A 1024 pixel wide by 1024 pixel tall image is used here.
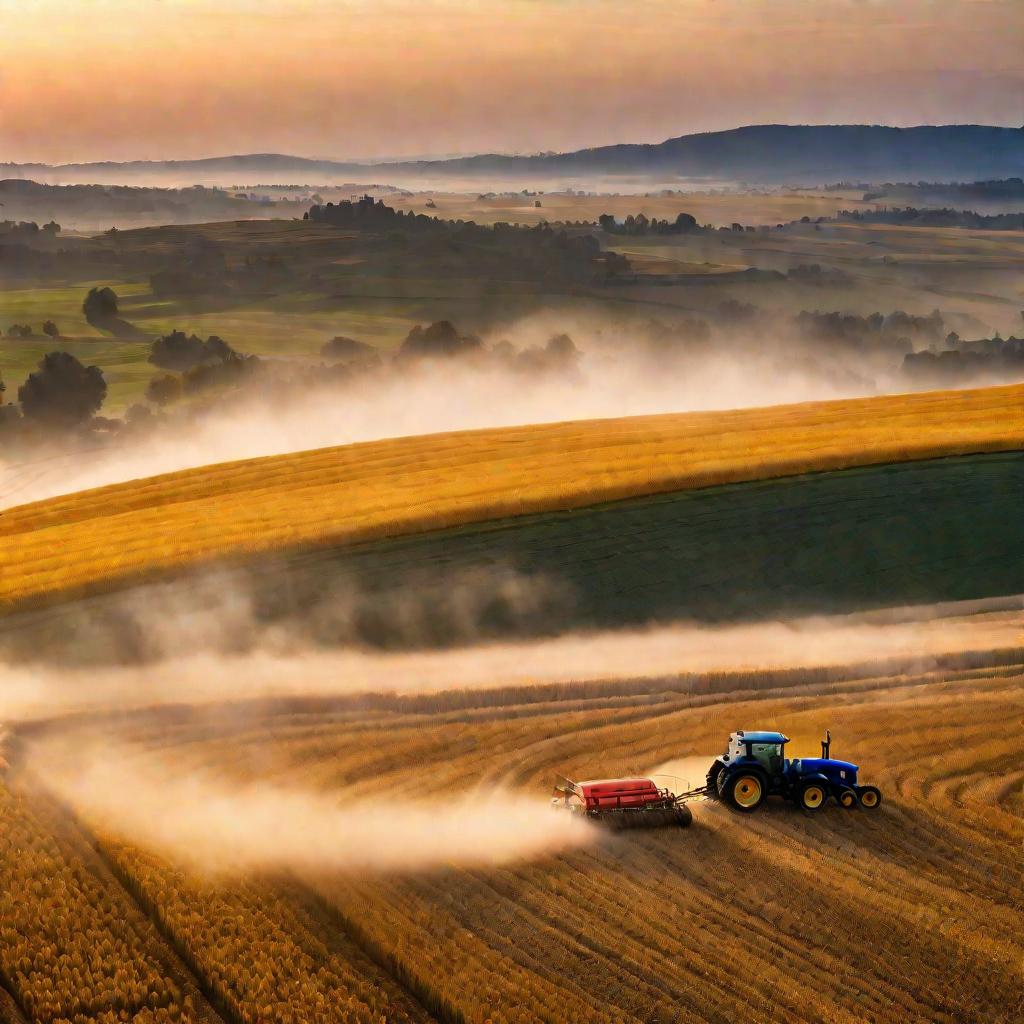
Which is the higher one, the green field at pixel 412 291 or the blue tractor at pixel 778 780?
the green field at pixel 412 291

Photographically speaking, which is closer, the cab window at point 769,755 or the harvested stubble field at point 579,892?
the harvested stubble field at point 579,892

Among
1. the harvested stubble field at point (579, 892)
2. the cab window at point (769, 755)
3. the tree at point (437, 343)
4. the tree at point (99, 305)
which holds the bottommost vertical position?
the harvested stubble field at point (579, 892)

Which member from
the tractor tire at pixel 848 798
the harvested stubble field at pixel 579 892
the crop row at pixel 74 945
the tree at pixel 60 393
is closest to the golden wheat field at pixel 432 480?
the harvested stubble field at pixel 579 892

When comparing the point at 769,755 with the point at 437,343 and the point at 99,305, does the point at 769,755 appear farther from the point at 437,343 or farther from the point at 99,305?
the point at 99,305

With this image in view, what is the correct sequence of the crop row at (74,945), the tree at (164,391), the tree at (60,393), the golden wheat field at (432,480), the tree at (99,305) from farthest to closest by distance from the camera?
the tree at (99,305), the tree at (164,391), the tree at (60,393), the golden wheat field at (432,480), the crop row at (74,945)

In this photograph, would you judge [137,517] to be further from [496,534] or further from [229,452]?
[229,452]

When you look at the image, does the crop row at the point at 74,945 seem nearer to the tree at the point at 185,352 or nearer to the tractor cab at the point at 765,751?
the tractor cab at the point at 765,751

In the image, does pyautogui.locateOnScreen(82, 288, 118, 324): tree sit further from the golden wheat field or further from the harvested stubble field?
the harvested stubble field

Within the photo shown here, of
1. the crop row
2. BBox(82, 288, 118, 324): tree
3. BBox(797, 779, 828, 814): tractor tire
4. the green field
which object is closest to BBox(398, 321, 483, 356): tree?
the green field
